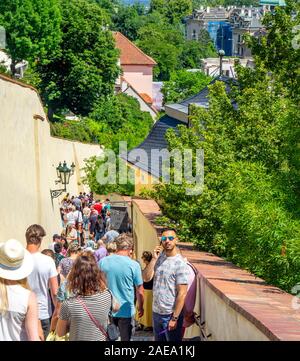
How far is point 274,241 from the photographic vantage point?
38.1ft

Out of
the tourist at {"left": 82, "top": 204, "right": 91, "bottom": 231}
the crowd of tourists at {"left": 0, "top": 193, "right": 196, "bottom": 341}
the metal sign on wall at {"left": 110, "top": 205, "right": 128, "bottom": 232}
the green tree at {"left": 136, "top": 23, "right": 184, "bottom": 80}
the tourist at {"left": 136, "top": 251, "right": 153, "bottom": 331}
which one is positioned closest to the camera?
the crowd of tourists at {"left": 0, "top": 193, "right": 196, "bottom": 341}

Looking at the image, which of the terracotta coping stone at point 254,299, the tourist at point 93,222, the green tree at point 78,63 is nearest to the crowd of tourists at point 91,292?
the terracotta coping stone at point 254,299

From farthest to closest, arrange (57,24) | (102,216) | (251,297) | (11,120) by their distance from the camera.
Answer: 1. (57,24)
2. (102,216)
3. (11,120)
4. (251,297)

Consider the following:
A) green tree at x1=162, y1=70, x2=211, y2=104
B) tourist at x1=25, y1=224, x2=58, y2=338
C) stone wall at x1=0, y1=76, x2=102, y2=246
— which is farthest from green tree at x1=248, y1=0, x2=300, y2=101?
→ green tree at x1=162, y1=70, x2=211, y2=104

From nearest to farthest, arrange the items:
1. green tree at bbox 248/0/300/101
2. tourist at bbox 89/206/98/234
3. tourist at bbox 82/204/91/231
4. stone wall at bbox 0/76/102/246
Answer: stone wall at bbox 0/76/102/246 < green tree at bbox 248/0/300/101 < tourist at bbox 89/206/98/234 < tourist at bbox 82/204/91/231

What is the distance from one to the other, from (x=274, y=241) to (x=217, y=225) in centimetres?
488

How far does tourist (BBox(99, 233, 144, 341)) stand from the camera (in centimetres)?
1008

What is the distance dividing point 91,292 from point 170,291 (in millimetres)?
1868

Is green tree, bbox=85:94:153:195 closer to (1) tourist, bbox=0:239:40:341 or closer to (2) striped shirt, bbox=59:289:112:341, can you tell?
(2) striped shirt, bbox=59:289:112:341

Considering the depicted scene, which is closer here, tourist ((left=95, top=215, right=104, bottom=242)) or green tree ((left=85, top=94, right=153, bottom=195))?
tourist ((left=95, top=215, right=104, bottom=242))

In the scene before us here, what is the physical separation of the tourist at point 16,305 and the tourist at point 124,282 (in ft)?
9.17
